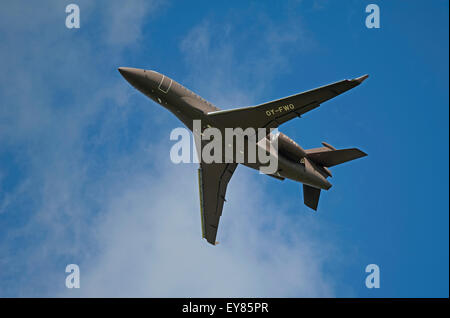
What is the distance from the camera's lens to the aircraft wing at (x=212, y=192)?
37719mm

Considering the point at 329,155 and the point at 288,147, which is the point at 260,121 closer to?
the point at 288,147

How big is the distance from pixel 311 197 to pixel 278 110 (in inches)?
421

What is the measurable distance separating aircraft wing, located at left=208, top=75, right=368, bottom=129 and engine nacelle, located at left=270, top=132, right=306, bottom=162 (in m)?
2.00

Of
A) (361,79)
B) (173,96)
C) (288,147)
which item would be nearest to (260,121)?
(288,147)

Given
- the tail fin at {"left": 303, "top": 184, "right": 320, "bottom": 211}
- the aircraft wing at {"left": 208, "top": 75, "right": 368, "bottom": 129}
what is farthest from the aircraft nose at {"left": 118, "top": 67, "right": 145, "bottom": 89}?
the tail fin at {"left": 303, "top": 184, "right": 320, "bottom": 211}

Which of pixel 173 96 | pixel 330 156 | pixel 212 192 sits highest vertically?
pixel 173 96

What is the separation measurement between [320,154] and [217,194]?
9422 mm

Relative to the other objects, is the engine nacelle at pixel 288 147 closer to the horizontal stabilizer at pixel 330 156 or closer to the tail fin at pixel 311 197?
the horizontal stabilizer at pixel 330 156

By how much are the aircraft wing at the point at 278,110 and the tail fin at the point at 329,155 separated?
595cm

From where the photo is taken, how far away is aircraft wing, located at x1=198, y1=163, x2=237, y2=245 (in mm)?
37719

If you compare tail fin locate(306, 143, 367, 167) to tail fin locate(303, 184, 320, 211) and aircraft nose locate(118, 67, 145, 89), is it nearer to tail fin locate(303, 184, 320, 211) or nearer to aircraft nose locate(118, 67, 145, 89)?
tail fin locate(303, 184, 320, 211)

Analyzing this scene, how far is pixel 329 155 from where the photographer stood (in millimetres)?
36031

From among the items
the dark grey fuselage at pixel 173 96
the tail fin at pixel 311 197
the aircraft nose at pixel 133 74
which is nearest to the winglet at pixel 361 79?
the dark grey fuselage at pixel 173 96
